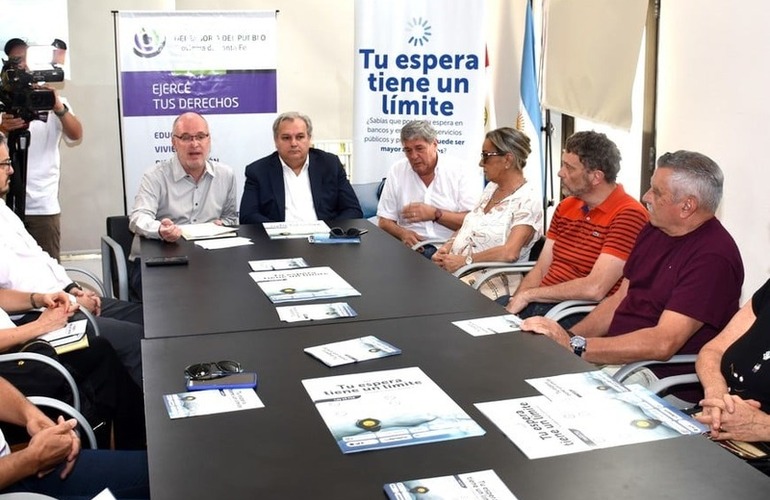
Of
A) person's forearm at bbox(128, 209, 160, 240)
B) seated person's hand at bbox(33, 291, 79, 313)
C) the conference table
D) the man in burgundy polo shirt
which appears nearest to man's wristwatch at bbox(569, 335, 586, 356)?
the man in burgundy polo shirt

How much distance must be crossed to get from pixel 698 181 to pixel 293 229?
7.25 feet

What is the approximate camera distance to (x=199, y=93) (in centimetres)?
586

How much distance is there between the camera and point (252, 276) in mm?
3270

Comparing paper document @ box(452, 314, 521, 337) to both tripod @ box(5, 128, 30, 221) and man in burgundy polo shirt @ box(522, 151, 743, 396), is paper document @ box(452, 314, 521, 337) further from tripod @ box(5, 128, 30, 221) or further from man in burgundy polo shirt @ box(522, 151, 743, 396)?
tripod @ box(5, 128, 30, 221)

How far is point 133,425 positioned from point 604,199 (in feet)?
6.90

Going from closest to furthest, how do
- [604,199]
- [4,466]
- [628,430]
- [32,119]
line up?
[628,430] < [4,466] < [604,199] < [32,119]

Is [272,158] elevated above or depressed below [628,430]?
above

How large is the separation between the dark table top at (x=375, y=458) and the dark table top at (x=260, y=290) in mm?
504

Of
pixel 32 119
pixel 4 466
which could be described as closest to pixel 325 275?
pixel 4 466

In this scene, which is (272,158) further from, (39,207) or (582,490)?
(582,490)

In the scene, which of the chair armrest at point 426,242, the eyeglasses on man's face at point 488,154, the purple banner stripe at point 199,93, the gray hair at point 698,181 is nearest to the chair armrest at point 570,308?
the gray hair at point 698,181

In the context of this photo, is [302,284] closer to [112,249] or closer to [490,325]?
[490,325]

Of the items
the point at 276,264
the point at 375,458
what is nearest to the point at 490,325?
the point at 375,458

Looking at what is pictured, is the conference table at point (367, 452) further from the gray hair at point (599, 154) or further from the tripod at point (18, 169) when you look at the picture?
the tripod at point (18, 169)
